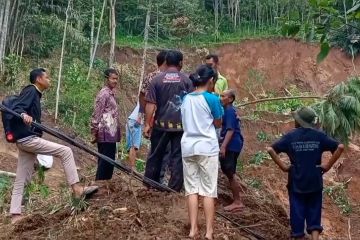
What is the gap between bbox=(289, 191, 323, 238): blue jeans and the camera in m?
6.08

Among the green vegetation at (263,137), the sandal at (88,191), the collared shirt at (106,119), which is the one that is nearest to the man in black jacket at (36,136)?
the sandal at (88,191)

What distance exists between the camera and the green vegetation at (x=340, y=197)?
1317 cm

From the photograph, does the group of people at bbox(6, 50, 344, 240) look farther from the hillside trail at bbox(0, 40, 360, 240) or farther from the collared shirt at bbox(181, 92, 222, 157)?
the hillside trail at bbox(0, 40, 360, 240)

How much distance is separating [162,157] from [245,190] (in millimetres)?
1665

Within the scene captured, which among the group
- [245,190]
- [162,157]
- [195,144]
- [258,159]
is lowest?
[258,159]

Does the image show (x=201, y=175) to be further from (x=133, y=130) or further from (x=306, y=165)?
(x=133, y=130)

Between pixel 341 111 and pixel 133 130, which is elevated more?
pixel 341 111

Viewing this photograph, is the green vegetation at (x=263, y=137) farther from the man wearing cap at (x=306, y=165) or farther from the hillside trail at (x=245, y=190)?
the man wearing cap at (x=306, y=165)

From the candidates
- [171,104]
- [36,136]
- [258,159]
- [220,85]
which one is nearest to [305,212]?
[171,104]

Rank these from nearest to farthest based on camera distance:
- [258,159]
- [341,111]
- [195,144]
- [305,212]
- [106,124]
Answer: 1. [195,144]
2. [305,212]
3. [106,124]
4. [341,111]
5. [258,159]

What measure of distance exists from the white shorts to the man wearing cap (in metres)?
0.71

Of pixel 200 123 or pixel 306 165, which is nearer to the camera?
pixel 200 123

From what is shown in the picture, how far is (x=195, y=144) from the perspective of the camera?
218 inches

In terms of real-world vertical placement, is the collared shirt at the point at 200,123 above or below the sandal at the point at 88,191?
above
